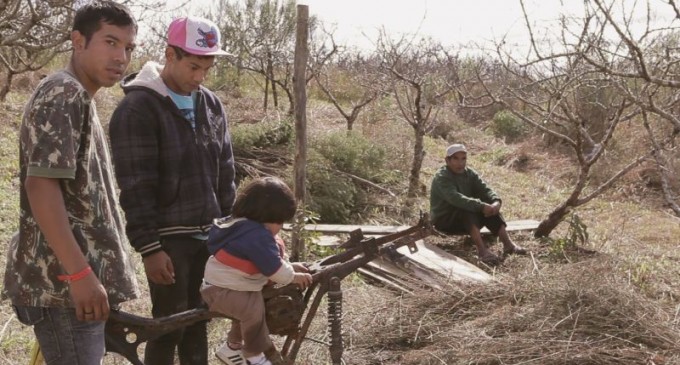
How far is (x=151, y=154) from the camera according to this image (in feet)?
8.37

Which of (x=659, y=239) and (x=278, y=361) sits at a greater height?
(x=278, y=361)

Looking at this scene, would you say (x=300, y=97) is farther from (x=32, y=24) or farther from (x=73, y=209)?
(x=73, y=209)

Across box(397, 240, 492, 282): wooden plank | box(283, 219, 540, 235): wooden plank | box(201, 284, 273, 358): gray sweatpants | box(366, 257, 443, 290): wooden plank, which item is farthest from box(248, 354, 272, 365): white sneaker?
box(283, 219, 540, 235): wooden plank

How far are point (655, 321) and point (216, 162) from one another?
2554mm

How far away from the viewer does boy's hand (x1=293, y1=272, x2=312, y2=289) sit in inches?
103

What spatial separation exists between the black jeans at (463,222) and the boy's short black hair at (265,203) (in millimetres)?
4221

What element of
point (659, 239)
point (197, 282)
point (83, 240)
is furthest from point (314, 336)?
point (659, 239)

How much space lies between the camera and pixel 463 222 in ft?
21.7

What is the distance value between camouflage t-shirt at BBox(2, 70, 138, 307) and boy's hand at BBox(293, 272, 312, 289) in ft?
2.35

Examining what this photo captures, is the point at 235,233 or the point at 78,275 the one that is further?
the point at 235,233

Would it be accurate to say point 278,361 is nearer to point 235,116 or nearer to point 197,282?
point 197,282

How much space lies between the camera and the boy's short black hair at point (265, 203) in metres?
2.51

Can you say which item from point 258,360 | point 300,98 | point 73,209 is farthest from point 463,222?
point 73,209

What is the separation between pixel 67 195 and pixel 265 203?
79cm
